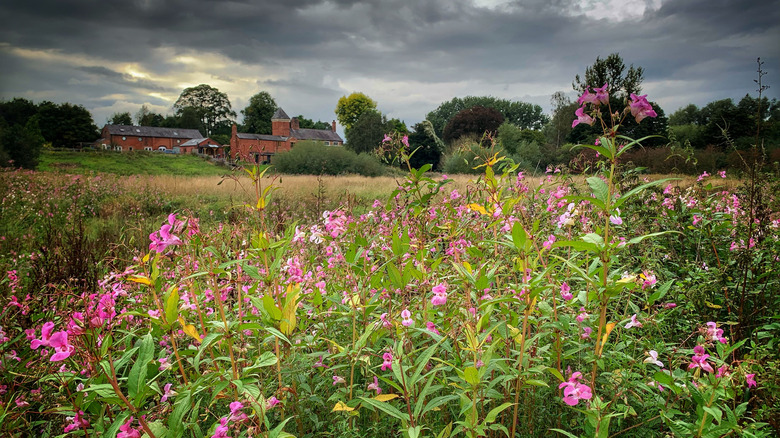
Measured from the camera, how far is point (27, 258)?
4414 millimetres

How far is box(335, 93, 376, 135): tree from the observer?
7038cm

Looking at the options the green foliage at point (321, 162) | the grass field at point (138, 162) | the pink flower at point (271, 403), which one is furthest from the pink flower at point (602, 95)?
the grass field at point (138, 162)

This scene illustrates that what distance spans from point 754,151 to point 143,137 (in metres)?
77.3

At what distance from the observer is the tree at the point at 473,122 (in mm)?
47344

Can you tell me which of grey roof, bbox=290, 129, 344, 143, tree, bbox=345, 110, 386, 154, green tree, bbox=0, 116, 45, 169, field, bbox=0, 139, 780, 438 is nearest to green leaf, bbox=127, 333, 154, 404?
field, bbox=0, 139, 780, 438

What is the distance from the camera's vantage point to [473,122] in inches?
1875

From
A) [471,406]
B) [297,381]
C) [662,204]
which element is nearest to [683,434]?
[471,406]

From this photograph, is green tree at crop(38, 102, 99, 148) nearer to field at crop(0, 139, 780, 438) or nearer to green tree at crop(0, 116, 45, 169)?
green tree at crop(0, 116, 45, 169)

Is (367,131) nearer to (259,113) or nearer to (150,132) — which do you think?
(259,113)

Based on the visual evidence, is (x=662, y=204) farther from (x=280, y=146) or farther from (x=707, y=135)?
(x=280, y=146)

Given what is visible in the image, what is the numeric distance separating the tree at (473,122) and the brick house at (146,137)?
136 ft

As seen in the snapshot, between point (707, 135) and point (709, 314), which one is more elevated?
point (707, 135)

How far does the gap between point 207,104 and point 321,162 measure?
5661 centimetres

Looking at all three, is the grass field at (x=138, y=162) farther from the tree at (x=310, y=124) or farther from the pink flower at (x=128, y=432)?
the tree at (x=310, y=124)
